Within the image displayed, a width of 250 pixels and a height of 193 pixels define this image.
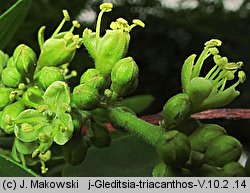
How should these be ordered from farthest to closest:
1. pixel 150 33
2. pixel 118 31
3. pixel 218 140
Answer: pixel 150 33, pixel 118 31, pixel 218 140

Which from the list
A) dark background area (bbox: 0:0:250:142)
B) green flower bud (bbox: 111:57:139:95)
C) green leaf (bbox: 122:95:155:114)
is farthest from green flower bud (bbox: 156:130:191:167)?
dark background area (bbox: 0:0:250:142)

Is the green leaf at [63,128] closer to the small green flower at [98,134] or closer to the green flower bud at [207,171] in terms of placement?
the small green flower at [98,134]

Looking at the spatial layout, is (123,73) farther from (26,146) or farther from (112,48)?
(26,146)

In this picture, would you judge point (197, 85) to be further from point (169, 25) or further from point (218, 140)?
point (169, 25)

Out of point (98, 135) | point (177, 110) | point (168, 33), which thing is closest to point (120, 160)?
point (98, 135)

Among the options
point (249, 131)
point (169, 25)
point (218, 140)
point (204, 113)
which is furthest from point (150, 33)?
point (218, 140)
